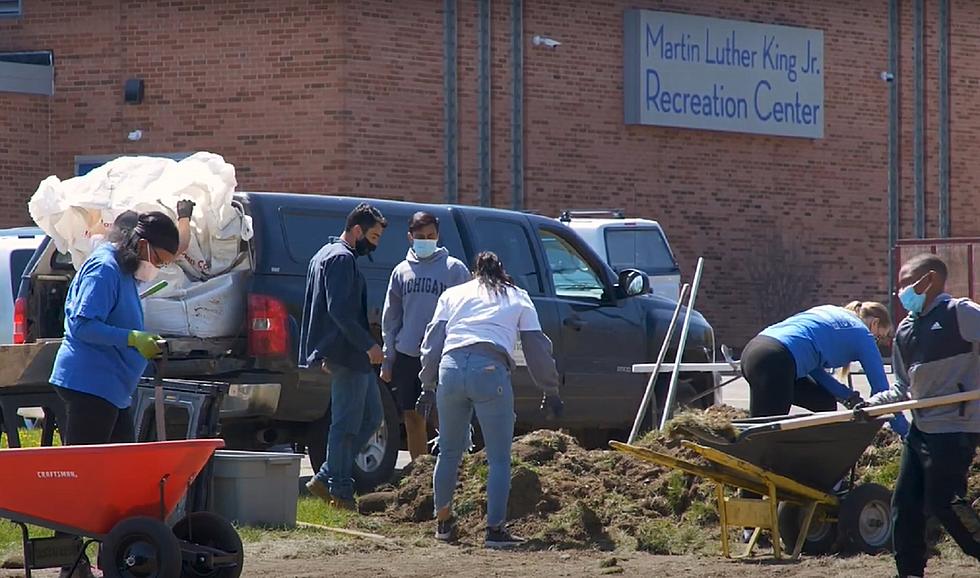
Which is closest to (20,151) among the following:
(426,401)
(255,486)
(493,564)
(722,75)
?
(722,75)

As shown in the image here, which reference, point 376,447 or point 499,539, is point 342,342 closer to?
point 376,447

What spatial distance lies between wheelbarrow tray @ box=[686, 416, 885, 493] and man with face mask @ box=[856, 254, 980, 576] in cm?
88

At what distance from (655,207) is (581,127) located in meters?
2.10

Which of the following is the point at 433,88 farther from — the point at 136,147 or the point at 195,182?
the point at 195,182

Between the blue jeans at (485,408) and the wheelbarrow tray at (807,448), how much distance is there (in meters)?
1.24

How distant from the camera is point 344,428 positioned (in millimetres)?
10969

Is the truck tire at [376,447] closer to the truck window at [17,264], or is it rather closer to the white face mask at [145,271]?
the truck window at [17,264]

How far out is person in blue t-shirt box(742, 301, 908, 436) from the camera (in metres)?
9.90

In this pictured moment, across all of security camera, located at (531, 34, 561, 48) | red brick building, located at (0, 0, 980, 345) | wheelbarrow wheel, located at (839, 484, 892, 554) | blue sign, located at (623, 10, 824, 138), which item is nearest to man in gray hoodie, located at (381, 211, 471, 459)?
wheelbarrow wheel, located at (839, 484, 892, 554)

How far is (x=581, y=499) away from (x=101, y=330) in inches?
153

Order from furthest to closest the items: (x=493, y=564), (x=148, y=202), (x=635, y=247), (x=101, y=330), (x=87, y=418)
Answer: (x=635, y=247) < (x=148, y=202) < (x=493, y=564) < (x=87, y=418) < (x=101, y=330)

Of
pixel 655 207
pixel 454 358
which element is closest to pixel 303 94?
pixel 655 207

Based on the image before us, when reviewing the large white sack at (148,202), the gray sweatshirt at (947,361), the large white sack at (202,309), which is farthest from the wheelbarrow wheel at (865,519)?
the large white sack at (148,202)

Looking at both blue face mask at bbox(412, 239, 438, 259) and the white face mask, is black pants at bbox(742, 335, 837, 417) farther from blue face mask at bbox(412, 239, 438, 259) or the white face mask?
the white face mask
